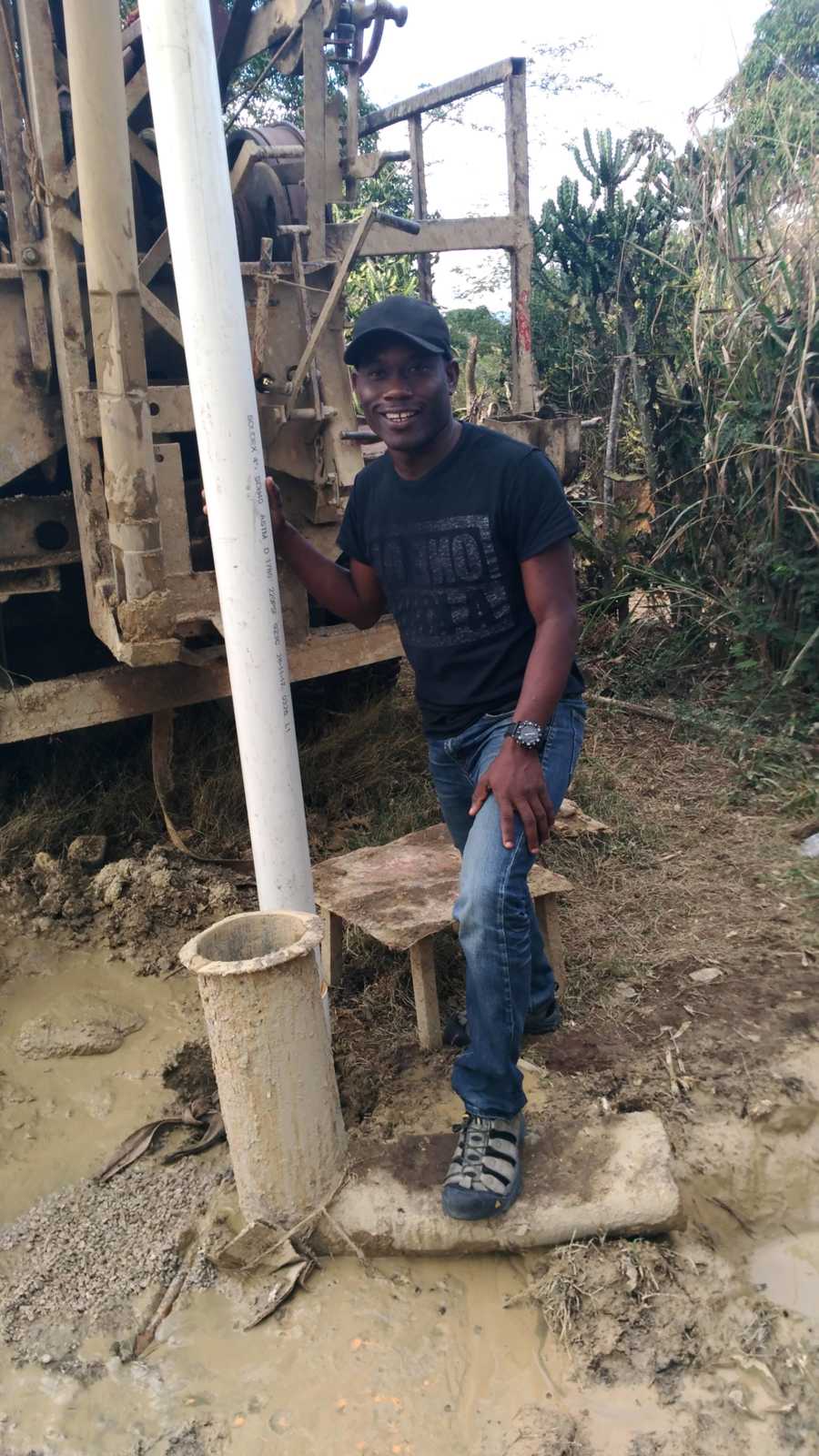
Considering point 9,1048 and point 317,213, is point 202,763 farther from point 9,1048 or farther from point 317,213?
point 317,213

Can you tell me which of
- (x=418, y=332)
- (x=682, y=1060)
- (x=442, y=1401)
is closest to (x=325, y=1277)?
(x=442, y=1401)

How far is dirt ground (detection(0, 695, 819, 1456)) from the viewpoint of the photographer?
199 centimetres

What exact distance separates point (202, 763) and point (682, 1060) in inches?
85.9

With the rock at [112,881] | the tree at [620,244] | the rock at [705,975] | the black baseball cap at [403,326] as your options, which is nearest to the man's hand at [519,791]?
the black baseball cap at [403,326]

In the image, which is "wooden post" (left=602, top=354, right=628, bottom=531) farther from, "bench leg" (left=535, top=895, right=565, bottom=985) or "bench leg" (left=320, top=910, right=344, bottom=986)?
"bench leg" (left=320, top=910, right=344, bottom=986)

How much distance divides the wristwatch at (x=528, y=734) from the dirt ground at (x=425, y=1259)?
3.21 ft

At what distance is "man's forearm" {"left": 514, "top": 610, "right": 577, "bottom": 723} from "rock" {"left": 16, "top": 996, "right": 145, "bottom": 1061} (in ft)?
5.51

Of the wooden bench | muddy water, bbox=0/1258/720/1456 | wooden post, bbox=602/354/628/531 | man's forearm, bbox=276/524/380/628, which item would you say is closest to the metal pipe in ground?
muddy water, bbox=0/1258/720/1456

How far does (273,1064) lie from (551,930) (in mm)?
1194

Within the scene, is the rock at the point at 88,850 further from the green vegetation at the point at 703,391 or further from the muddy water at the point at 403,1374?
the green vegetation at the point at 703,391

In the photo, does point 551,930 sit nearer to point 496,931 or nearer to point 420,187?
point 496,931

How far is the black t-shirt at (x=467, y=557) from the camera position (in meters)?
2.34

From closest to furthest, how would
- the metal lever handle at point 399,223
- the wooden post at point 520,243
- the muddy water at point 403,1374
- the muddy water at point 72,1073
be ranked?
the muddy water at point 403,1374 < the muddy water at point 72,1073 < the metal lever handle at point 399,223 < the wooden post at point 520,243

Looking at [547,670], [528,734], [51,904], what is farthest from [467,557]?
[51,904]
